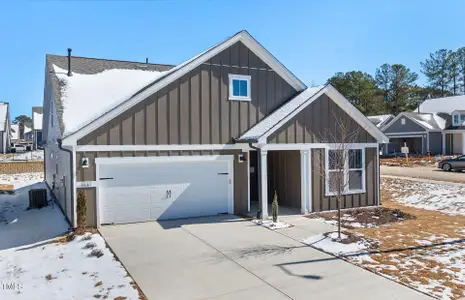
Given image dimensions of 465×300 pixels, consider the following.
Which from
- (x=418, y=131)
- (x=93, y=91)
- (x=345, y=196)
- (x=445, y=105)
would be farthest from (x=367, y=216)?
(x=445, y=105)

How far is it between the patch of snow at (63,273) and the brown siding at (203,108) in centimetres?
319

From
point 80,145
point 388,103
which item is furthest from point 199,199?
point 388,103

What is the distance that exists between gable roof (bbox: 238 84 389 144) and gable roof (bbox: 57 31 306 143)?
115 centimetres

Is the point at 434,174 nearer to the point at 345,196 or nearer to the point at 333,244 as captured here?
the point at 345,196

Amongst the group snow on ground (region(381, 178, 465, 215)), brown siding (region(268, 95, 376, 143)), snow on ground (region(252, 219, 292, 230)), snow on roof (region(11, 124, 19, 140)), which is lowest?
snow on ground (region(252, 219, 292, 230))

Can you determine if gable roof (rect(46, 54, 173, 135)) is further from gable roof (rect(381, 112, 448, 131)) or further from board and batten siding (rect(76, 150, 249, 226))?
gable roof (rect(381, 112, 448, 131))

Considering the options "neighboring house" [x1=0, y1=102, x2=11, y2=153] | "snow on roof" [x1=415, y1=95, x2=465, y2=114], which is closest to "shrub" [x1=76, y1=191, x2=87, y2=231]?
"neighboring house" [x1=0, y1=102, x2=11, y2=153]

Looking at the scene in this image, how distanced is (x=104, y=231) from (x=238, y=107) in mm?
5834

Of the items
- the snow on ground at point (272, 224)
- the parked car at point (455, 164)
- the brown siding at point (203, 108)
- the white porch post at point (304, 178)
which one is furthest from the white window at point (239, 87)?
the parked car at point (455, 164)

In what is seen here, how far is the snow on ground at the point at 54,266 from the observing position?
611 cm

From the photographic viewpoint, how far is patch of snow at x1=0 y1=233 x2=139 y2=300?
606 cm

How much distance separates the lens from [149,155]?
1116 cm

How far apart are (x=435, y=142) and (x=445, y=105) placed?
8.99m

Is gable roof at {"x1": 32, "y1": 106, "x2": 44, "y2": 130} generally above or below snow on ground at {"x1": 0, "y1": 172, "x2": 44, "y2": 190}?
above
